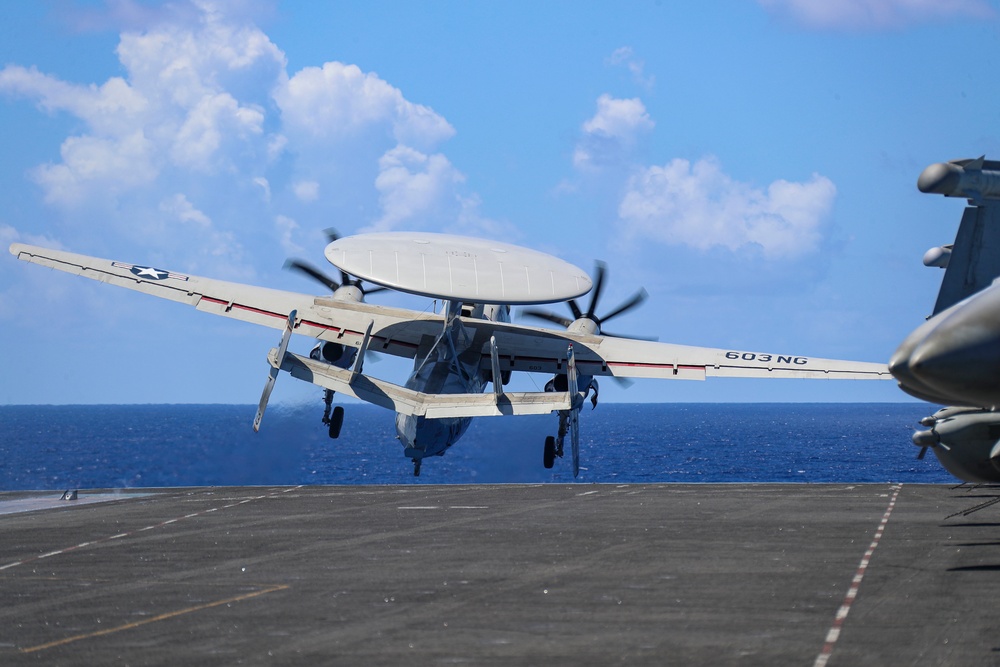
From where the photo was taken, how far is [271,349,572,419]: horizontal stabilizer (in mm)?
A: 33375

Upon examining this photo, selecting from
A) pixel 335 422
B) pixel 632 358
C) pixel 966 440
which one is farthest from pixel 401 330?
pixel 966 440

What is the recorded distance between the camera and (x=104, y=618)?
60.8ft

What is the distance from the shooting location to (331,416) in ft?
125

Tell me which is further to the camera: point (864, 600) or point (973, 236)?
point (864, 600)

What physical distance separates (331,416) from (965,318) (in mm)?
29784

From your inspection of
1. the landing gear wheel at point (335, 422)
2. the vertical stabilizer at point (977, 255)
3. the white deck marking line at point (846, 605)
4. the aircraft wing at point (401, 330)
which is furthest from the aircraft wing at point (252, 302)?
the vertical stabilizer at point (977, 255)

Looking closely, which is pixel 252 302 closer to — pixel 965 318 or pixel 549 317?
pixel 549 317

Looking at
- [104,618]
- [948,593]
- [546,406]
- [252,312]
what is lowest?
[104,618]

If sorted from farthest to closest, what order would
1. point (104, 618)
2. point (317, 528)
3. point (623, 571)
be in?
1. point (317, 528)
2. point (623, 571)
3. point (104, 618)

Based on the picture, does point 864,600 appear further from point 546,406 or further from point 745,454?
point 745,454

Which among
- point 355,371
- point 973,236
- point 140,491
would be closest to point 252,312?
point 355,371

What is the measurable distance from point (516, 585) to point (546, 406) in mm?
13020

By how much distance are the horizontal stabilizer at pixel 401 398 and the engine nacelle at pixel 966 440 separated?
11790mm

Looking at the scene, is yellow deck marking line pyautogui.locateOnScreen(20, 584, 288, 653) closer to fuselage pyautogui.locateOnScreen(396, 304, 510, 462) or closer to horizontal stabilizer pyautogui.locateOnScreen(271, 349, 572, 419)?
horizontal stabilizer pyautogui.locateOnScreen(271, 349, 572, 419)
